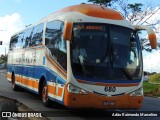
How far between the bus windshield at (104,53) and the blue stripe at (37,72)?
2.89ft

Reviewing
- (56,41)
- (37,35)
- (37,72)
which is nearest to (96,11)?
(56,41)

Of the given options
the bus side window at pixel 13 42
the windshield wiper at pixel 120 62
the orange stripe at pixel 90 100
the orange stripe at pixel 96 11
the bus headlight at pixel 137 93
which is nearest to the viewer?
the orange stripe at pixel 90 100

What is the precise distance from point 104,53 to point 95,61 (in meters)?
0.39

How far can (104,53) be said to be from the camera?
12.2 meters

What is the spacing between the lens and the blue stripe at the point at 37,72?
13252mm

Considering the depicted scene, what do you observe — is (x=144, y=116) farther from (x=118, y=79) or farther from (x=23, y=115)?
(x=23, y=115)

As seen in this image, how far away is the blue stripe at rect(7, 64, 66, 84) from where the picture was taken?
43.5 feet

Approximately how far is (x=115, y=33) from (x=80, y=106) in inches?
99.8

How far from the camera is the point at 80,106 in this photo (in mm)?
11734

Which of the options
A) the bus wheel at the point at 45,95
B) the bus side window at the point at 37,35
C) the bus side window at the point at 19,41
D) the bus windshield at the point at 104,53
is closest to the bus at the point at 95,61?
the bus windshield at the point at 104,53

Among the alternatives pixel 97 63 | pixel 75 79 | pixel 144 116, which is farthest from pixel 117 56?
pixel 144 116

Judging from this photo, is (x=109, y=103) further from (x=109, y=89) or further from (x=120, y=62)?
(x=120, y=62)

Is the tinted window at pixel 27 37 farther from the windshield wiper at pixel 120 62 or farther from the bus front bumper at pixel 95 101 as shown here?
the bus front bumper at pixel 95 101

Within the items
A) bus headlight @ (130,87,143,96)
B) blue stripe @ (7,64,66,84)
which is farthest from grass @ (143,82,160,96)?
bus headlight @ (130,87,143,96)
